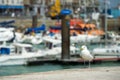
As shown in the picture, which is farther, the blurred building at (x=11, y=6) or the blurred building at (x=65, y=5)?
the blurred building at (x=65, y=5)

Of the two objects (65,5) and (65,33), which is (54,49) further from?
(65,5)

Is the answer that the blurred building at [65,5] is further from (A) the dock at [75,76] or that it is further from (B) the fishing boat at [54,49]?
(A) the dock at [75,76]

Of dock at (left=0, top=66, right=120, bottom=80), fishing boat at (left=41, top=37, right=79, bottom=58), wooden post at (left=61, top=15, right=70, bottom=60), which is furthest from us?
fishing boat at (left=41, top=37, right=79, bottom=58)

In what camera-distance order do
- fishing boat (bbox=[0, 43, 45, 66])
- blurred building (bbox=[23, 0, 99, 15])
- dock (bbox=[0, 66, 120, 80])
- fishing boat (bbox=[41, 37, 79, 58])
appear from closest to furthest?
dock (bbox=[0, 66, 120, 80]) → fishing boat (bbox=[0, 43, 45, 66]) → fishing boat (bbox=[41, 37, 79, 58]) → blurred building (bbox=[23, 0, 99, 15])

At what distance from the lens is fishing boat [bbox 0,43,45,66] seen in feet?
123

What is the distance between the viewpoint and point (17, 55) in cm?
3831

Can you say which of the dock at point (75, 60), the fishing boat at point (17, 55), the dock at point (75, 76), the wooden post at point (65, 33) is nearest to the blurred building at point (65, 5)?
the dock at point (75, 60)

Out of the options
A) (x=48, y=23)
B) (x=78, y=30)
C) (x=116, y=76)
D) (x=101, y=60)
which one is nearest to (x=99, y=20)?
(x=48, y=23)

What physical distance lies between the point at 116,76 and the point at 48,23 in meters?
81.7

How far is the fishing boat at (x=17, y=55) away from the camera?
37344 millimetres

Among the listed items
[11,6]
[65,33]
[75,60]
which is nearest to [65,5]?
[11,6]

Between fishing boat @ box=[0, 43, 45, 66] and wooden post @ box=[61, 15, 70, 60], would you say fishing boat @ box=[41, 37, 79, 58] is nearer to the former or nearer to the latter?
fishing boat @ box=[0, 43, 45, 66]

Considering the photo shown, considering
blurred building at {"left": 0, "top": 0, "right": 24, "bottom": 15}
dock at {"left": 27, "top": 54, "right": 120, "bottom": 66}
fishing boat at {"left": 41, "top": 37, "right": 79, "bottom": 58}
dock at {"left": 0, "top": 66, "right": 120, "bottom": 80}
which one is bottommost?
dock at {"left": 27, "top": 54, "right": 120, "bottom": 66}

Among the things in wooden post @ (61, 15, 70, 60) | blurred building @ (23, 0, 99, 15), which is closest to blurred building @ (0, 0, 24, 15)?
blurred building @ (23, 0, 99, 15)
